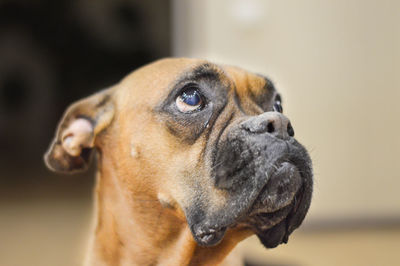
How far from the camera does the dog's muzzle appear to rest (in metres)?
1.28

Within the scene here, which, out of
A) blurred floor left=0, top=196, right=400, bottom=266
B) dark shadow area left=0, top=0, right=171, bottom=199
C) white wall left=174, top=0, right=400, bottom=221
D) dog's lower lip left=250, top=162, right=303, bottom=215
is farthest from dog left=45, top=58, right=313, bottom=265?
dark shadow area left=0, top=0, right=171, bottom=199

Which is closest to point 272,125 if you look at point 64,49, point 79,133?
point 79,133

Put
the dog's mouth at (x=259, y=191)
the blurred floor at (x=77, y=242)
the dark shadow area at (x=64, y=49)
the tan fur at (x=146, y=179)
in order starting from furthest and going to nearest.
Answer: the dark shadow area at (x=64, y=49) → the blurred floor at (x=77, y=242) → the tan fur at (x=146, y=179) → the dog's mouth at (x=259, y=191)

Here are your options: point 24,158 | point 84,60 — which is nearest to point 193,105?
point 84,60

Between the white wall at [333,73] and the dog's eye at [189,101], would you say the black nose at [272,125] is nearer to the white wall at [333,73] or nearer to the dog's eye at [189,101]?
the dog's eye at [189,101]

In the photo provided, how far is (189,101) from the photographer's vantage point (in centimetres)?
152

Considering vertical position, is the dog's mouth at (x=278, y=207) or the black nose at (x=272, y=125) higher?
the black nose at (x=272, y=125)

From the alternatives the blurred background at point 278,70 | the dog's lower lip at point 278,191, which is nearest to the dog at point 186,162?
the dog's lower lip at point 278,191

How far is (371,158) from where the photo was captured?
4562 millimetres

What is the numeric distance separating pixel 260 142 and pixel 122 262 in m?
0.66

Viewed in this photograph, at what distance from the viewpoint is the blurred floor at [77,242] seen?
10.5 ft

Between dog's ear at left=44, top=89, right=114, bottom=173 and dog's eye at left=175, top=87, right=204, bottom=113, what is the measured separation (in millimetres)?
339

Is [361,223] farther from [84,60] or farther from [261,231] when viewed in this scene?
[261,231]

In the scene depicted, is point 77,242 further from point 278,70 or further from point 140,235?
point 140,235
